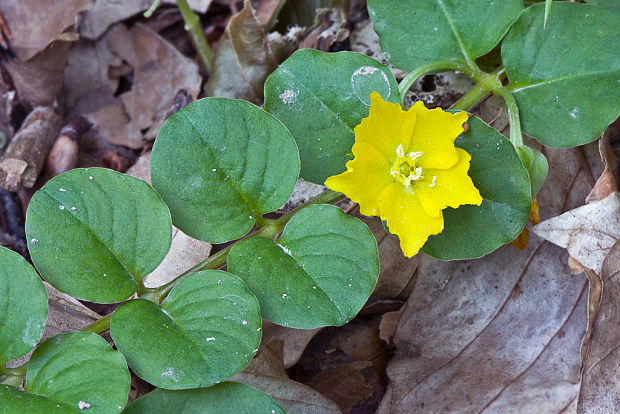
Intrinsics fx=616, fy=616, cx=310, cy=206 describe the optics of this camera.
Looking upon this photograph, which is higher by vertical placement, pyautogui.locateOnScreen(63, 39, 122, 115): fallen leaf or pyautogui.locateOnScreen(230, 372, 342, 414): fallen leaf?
pyautogui.locateOnScreen(63, 39, 122, 115): fallen leaf

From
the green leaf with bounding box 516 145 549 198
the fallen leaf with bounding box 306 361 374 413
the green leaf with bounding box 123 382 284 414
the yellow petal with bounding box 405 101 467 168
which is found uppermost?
the yellow petal with bounding box 405 101 467 168

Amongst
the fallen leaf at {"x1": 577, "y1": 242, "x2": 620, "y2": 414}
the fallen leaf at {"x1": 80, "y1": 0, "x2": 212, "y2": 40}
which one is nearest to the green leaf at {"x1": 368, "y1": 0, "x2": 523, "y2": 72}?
the fallen leaf at {"x1": 577, "y1": 242, "x2": 620, "y2": 414}

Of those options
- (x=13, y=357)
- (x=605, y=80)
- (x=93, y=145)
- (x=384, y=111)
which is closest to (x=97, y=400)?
(x=13, y=357)

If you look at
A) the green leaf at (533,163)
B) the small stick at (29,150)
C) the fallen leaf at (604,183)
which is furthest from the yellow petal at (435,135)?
the small stick at (29,150)

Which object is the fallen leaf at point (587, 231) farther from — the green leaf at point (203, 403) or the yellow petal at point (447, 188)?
the green leaf at point (203, 403)

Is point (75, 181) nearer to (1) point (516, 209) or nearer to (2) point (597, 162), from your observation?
(1) point (516, 209)

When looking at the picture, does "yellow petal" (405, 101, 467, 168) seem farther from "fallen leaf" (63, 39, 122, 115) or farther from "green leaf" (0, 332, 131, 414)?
"fallen leaf" (63, 39, 122, 115)
